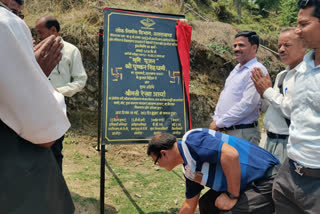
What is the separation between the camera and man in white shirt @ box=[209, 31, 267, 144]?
9.52 ft

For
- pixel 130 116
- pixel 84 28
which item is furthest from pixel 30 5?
pixel 130 116

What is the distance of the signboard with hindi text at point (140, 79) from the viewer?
3.04m

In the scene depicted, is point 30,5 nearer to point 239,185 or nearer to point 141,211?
point 141,211

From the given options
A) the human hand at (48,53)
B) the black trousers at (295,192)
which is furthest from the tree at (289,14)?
the human hand at (48,53)

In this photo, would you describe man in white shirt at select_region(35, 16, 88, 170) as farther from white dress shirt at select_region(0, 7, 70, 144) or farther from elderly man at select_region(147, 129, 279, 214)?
white dress shirt at select_region(0, 7, 70, 144)

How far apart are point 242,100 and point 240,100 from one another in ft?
0.21

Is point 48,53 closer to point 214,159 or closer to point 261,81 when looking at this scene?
point 214,159

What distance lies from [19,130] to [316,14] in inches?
64.2

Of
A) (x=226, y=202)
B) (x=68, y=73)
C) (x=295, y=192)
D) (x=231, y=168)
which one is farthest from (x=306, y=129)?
(x=68, y=73)

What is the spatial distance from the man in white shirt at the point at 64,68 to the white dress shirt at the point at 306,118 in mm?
2336

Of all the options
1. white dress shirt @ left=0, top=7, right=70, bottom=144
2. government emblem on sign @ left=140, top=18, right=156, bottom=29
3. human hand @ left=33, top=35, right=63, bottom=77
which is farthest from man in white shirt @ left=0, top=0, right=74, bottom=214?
government emblem on sign @ left=140, top=18, right=156, bottom=29

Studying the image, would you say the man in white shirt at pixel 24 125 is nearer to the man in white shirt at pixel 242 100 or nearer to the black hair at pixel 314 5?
the black hair at pixel 314 5

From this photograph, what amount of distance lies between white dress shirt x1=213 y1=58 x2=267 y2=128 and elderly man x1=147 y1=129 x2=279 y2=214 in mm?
786

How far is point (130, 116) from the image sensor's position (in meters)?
3.12
